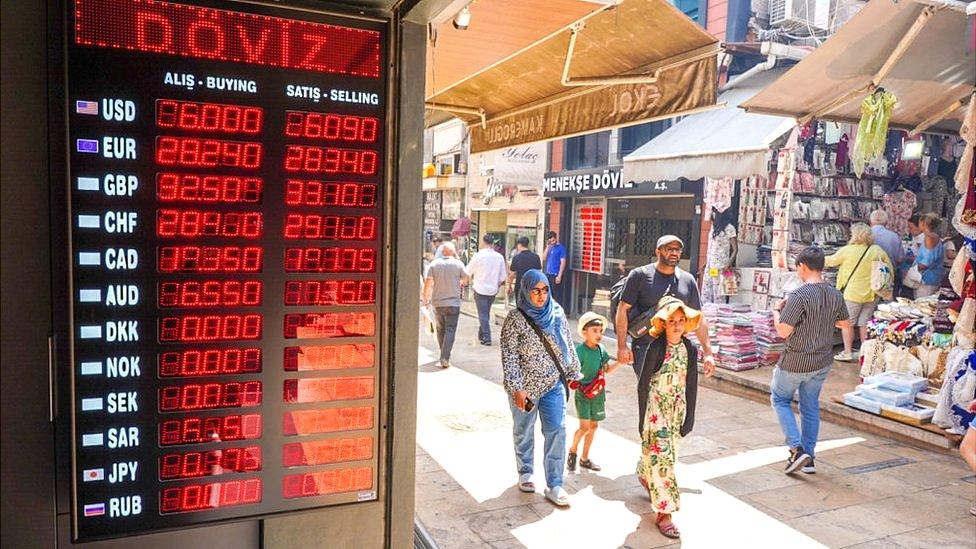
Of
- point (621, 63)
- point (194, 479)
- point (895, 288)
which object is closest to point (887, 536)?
point (621, 63)

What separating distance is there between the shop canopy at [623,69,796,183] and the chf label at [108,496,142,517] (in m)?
7.98

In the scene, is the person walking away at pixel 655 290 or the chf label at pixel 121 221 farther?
the person walking away at pixel 655 290

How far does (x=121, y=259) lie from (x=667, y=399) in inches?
160

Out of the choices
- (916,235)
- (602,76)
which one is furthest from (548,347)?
(916,235)

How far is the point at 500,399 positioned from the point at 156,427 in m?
6.48

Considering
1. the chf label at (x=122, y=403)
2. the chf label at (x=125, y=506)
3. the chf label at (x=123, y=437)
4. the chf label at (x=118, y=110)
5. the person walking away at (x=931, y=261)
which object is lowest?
the chf label at (x=125, y=506)

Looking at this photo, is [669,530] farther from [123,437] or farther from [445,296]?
[445,296]

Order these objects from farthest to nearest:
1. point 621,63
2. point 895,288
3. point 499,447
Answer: point 895,288
point 499,447
point 621,63

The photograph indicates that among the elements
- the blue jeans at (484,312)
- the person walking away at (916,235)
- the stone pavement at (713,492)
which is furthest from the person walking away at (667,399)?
the blue jeans at (484,312)

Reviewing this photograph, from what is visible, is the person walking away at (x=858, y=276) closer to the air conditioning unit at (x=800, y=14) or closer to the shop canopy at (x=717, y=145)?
the shop canopy at (x=717, y=145)

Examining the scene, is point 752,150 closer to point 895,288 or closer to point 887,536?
point 895,288

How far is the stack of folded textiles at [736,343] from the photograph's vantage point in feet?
32.7

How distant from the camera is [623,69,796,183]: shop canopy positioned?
30.3ft

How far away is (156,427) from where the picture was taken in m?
2.94
